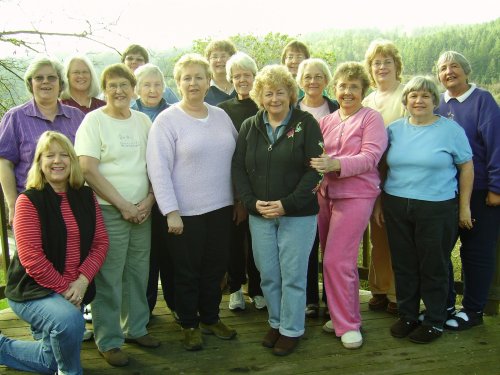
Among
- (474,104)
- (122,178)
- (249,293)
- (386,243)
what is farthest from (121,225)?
(474,104)

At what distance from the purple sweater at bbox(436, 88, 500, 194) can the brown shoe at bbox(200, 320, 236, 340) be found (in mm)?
1877

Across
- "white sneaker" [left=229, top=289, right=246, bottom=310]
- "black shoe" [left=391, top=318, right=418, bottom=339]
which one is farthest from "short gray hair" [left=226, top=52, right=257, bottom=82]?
"black shoe" [left=391, top=318, right=418, bottom=339]

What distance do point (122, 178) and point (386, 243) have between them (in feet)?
6.33

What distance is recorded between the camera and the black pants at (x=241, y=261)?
3.49 meters

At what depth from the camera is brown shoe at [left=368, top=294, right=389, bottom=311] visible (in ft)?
11.8

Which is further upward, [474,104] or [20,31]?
[20,31]

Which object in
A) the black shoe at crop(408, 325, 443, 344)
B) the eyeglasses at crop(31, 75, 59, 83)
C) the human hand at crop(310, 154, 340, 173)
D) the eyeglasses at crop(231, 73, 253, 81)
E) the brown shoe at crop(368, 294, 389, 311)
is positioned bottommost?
the brown shoe at crop(368, 294, 389, 311)

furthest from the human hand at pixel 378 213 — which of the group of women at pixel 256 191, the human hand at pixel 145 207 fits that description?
the human hand at pixel 145 207

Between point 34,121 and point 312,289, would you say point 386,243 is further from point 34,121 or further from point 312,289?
point 34,121

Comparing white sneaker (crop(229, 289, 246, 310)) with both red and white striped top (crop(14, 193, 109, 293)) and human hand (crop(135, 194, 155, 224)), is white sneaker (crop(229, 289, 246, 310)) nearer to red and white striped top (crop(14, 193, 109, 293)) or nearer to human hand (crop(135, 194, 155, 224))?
human hand (crop(135, 194, 155, 224))

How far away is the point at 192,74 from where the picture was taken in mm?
2826

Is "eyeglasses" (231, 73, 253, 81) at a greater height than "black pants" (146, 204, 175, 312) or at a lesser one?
greater

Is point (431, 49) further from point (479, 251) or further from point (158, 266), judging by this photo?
point (158, 266)

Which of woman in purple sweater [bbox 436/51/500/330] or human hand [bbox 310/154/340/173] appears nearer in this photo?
human hand [bbox 310/154/340/173]
